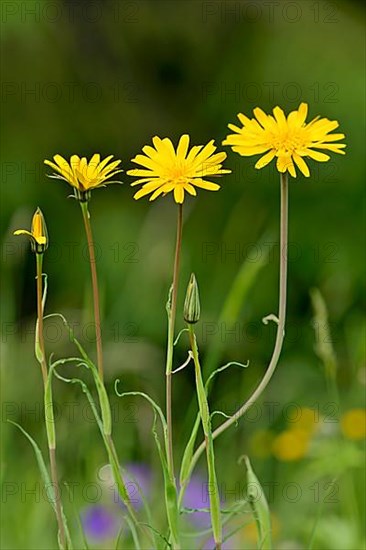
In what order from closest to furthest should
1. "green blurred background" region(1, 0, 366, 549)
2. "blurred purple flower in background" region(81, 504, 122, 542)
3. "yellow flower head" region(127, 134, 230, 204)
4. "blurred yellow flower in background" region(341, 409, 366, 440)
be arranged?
"yellow flower head" region(127, 134, 230, 204) → "blurred purple flower in background" region(81, 504, 122, 542) → "blurred yellow flower in background" region(341, 409, 366, 440) → "green blurred background" region(1, 0, 366, 549)

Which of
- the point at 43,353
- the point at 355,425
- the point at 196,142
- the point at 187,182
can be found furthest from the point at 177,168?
the point at 196,142

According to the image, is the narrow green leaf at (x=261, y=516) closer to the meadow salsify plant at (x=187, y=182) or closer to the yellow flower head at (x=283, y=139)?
the meadow salsify plant at (x=187, y=182)

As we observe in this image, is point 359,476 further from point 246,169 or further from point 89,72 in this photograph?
point 89,72

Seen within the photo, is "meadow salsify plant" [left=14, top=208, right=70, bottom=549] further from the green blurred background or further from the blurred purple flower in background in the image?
the green blurred background

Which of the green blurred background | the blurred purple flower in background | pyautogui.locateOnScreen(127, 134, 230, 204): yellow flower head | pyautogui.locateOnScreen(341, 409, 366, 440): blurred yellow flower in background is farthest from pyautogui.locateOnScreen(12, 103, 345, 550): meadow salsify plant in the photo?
the green blurred background

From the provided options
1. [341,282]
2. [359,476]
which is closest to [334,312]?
[341,282]

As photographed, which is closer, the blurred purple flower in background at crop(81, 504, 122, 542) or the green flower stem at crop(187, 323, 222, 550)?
the green flower stem at crop(187, 323, 222, 550)

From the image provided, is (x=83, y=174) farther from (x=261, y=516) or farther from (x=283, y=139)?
(x=261, y=516)
